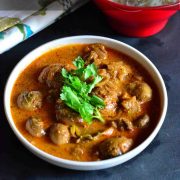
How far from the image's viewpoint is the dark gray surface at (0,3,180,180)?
1495 millimetres

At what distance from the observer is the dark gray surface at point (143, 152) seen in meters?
1.50

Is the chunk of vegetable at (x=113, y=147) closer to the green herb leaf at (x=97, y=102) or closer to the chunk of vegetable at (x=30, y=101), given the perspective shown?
the green herb leaf at (x=97, y=102)

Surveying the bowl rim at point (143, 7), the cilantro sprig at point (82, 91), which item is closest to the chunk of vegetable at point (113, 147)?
the cilantro sprig at point (82, 91)

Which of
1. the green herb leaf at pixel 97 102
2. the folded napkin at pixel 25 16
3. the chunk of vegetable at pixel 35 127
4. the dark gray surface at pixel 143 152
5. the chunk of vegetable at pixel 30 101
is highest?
the folded napkin at pixel 25 16

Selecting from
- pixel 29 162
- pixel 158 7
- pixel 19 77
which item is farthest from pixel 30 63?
pixel 158 7

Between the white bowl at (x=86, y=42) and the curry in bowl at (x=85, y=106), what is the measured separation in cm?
2

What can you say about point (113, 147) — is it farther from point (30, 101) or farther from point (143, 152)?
point (30, 101)

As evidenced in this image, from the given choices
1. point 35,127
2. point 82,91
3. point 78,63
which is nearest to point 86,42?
point 78,63

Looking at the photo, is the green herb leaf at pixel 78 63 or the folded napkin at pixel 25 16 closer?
the green herb leaf at pixel 78 63

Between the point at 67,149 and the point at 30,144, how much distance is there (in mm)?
128

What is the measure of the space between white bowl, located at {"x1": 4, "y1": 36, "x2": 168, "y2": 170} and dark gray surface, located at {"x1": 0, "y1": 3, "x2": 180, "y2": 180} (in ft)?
0.33

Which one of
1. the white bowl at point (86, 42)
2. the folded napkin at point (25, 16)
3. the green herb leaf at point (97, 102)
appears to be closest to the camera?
the white bowl at point (86, 42)

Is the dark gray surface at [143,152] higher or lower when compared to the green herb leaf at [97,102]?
lower

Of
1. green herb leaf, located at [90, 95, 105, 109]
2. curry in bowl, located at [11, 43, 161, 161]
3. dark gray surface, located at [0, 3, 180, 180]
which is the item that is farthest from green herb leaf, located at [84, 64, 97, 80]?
dark gray surface, located at [0, 3, 180, 180]
